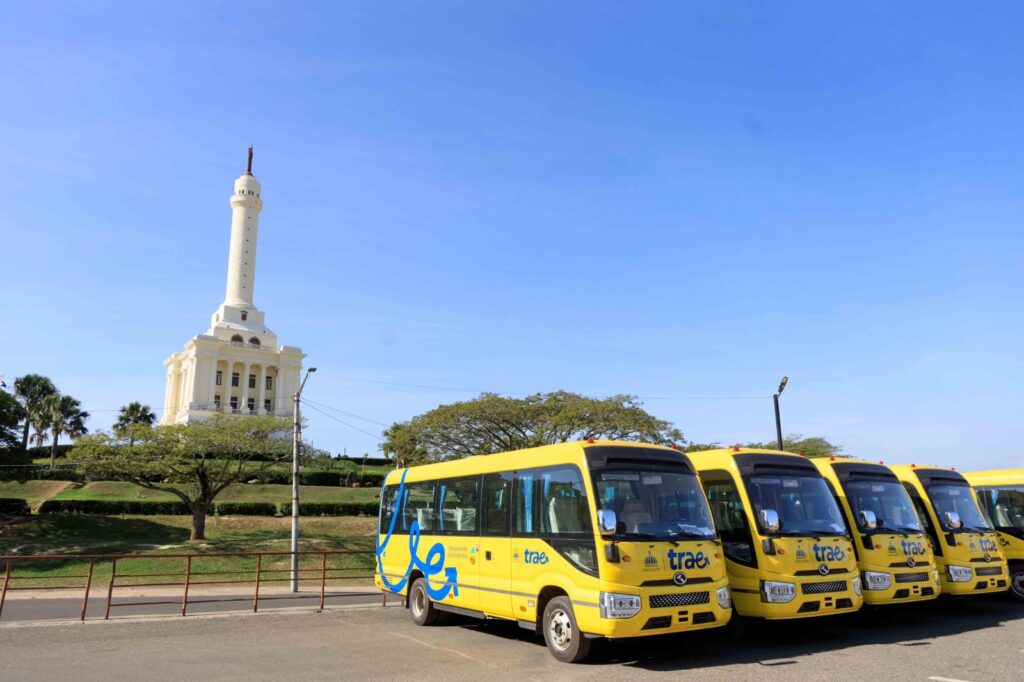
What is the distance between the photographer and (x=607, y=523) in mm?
9289

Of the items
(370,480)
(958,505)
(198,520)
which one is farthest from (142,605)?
(370,480)

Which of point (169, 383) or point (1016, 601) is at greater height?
point (169, 383)

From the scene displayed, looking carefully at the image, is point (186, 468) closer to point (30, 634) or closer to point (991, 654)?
point (30, 634)

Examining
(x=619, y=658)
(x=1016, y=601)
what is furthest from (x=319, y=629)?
(x=1016, y=601)

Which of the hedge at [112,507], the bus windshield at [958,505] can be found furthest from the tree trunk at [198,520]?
the bus windshield at [958,505]

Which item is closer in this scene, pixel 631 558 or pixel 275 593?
pixel 631 558

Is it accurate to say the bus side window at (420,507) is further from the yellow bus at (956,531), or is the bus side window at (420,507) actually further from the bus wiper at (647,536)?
the yellow bus at (956,531)

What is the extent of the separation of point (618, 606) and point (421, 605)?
576 cm

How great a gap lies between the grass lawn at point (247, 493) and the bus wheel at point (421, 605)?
35.6 m

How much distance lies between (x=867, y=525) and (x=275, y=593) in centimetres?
1627

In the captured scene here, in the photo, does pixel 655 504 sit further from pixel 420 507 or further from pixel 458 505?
pixel 420 507

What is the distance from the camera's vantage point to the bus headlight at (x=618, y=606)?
9.03m

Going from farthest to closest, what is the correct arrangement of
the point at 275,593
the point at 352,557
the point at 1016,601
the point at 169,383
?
1. the point at 169,383
2. the point at 352,557
3. the point at 275,593
4. the point at 1016,601

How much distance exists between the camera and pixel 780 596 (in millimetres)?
10414
